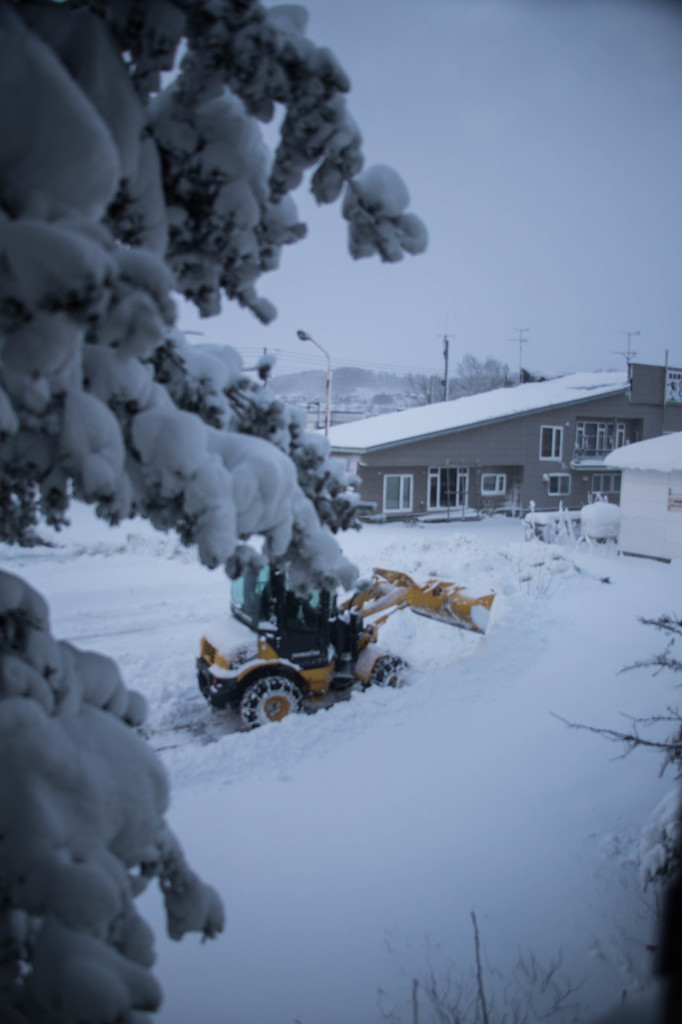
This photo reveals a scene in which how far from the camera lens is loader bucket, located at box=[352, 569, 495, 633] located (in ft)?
34.3

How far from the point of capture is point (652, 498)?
66.2 feet

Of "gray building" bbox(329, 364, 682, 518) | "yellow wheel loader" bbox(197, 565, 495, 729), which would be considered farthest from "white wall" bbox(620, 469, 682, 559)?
"yellow wheel loader" bbox(197, 565, 495, 729)

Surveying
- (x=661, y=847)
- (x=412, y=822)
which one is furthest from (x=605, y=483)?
(x=661, y=847)

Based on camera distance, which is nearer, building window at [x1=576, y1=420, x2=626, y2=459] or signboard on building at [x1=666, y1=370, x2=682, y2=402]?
building window at [x1=576, y1=420, x2=626, y2=459]

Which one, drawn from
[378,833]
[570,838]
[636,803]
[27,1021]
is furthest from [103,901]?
[636,803]

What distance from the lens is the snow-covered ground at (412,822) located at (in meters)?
4.54

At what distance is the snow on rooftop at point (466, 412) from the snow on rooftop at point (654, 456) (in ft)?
24.2

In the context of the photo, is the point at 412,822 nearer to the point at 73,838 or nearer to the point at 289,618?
the point at 289,618

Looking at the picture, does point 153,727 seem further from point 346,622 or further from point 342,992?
point 342,992

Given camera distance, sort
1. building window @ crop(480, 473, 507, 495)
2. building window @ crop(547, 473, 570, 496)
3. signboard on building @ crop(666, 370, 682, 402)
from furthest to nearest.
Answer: signboard on building @ crop(666, 370, 682, 402) < building window @ crop(547, 473, 570, 496) < building window @ crop(480, 473, 507, 495)

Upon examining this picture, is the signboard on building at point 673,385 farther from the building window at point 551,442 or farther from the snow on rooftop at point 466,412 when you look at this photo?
the building window at point 551,442

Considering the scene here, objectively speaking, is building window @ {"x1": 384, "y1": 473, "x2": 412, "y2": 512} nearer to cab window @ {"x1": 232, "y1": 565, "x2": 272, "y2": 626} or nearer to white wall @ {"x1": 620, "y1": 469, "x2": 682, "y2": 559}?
white wall @ {"x1": 620, "y1": 469, "x2": 682, "y2": 559}

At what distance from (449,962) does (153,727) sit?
5216 mm

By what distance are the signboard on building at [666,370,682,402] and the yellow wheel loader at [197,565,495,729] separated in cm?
3035
